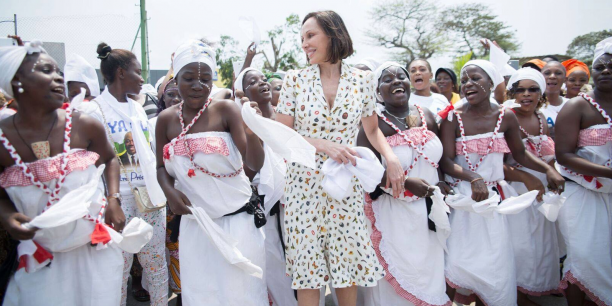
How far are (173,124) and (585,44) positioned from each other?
30.6 metres

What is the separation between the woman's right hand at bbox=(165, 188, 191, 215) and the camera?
2980 millimetres

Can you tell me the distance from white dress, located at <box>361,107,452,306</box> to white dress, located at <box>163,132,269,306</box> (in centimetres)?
112

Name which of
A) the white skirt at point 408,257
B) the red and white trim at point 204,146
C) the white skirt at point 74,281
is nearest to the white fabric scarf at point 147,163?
the red and white trim at point 204,146

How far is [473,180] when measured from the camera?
3.58 m

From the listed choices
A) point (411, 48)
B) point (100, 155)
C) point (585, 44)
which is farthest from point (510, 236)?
point (411, 48)

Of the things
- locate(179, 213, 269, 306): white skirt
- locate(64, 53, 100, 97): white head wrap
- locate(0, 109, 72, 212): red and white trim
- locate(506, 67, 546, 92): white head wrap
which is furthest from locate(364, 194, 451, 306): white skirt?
A: locate(64, 53, 100, 97): white head wrap

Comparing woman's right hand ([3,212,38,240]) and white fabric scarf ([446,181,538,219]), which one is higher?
white fabric scarf ([446,181,538,219])

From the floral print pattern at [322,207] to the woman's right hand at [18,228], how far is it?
1.56 metres

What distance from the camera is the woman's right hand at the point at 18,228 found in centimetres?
246

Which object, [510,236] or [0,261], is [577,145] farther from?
[0,261]

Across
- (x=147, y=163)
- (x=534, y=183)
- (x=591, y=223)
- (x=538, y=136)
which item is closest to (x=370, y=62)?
(x=538, y=136)

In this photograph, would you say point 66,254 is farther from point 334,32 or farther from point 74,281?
point 334,32

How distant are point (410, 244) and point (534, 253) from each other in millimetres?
1445

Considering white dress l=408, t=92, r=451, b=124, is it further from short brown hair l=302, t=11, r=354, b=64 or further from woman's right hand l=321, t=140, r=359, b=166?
woman's right hand l=321, t=140, r=359, b=166
